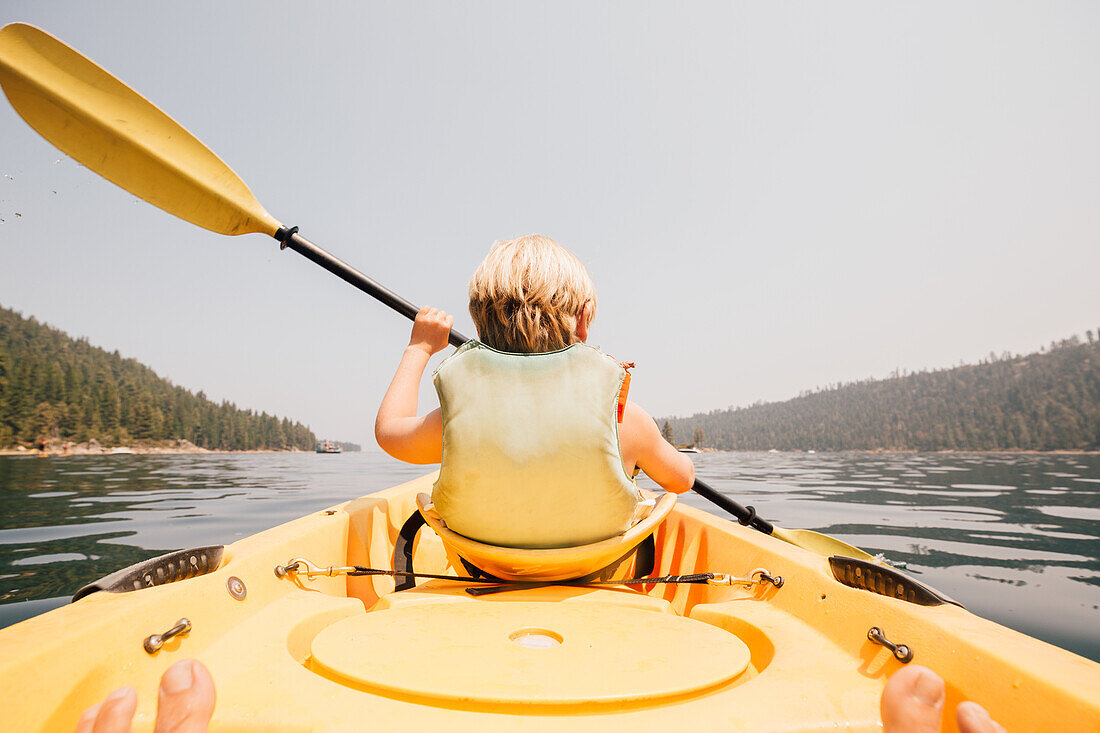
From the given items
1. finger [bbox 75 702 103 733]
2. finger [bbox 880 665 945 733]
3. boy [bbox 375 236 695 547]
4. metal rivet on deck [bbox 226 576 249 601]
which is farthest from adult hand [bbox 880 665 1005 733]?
metal rivet on deck [bbox 226 576 249 601]

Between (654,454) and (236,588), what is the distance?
1312 mm

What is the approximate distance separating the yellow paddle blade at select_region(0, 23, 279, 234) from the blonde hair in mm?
1774

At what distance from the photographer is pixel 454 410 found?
1498mm

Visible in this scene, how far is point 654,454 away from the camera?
5.79ft

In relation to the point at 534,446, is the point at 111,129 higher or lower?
higher

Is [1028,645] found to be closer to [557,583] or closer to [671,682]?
[671,682]

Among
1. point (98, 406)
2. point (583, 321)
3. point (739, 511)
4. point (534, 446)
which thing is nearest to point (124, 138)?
point (583, 321)

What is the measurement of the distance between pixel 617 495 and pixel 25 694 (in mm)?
1241

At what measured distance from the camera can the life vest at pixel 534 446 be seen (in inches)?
56.3

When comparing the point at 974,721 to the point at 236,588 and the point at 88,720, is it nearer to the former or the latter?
the point at 88,720

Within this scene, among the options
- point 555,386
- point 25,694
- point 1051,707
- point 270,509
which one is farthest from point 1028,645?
point 270,509

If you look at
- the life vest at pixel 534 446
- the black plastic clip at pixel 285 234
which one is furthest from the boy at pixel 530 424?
the black plastic clip at pixel 285 234

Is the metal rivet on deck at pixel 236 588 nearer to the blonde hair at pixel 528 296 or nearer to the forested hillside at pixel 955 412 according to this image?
the blonde hair at pixel 528 296

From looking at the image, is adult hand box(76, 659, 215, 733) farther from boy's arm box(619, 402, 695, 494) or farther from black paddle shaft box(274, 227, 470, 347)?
black paddle shaft box(274, 227, 470, 347)
